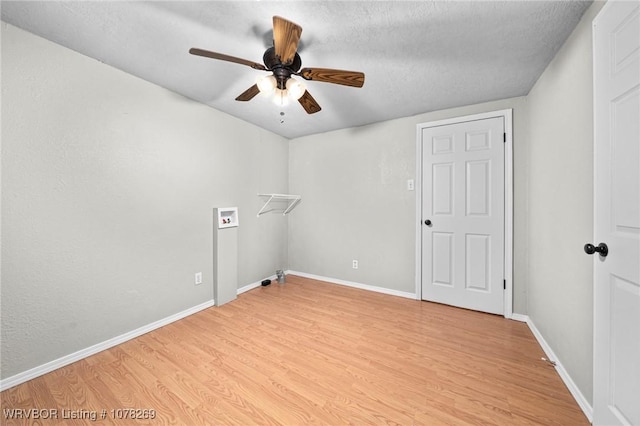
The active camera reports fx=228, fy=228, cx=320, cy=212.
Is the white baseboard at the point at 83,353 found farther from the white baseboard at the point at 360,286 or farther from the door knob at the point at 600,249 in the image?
the door knob at the point at 600,249

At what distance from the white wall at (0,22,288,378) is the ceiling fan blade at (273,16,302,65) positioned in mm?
1548

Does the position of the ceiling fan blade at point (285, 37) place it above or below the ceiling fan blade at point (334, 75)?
above

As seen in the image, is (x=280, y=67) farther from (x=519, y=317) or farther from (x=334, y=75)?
(x=519, y=317)

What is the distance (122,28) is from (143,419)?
2.38 metres

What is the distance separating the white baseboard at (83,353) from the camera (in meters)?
1.47

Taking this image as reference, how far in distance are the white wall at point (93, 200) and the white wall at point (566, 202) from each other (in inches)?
Answer: 122

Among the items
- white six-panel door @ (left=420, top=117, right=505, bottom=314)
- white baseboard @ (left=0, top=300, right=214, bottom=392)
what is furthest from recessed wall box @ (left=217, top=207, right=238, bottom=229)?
white six-panel door @ (left=420, top=117, right=505, bottom=314)

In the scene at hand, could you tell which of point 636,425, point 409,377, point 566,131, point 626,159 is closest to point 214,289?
point 409,377

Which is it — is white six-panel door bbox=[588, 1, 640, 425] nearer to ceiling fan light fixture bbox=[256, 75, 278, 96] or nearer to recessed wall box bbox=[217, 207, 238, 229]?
ceiling fan light fixture bbox=[256, 75, 278, 96]

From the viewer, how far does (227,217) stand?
9.23 feet

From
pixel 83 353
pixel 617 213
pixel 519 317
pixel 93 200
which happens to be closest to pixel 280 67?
pixel 93 200

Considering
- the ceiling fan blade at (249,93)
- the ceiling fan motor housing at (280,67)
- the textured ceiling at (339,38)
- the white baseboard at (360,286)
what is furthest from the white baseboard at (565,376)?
the ceiling fan blade at (249,93)

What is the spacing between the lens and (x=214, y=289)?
268 cm

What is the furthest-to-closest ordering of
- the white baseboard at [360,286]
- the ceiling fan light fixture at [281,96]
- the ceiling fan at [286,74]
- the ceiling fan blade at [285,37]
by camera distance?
the white baseboard at [360,286] → the ceiling fan light fixture at [281,96] → the ceiling fan at [286,74] → the ceiling fan blade at [285,37]
